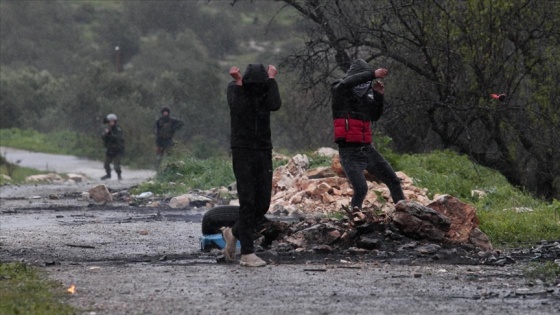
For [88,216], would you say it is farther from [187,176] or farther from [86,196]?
[187,176]

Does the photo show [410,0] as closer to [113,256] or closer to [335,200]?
[335,200]

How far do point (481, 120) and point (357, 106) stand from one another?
8.40 m

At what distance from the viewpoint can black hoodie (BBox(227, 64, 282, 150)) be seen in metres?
10.2

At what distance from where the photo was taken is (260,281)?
8.98 meters

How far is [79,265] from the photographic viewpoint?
10.4m

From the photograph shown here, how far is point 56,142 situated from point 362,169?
4081 cm

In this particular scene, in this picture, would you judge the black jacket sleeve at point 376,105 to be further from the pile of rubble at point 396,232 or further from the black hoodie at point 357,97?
the pile of rubble at point 396,232

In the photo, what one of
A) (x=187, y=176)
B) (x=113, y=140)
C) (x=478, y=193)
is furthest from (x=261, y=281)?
(x=113, y=140)

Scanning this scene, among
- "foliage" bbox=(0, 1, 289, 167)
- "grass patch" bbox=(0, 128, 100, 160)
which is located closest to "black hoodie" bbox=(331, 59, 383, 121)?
"foliage" bbox=(0, 1, 289, 167)

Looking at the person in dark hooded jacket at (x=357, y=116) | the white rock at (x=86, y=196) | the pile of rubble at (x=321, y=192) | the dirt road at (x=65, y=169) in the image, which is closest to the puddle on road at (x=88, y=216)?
the pile of rubble at (x=321, y=192)

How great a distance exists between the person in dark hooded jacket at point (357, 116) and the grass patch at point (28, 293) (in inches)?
154

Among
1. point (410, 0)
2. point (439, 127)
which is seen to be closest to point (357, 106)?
point (410, 0)

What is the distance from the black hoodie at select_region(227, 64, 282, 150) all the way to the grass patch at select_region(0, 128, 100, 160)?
115 feet

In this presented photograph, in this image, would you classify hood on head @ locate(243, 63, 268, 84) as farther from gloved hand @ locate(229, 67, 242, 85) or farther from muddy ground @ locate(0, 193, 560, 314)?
muddy ground @ locate(0, 193, 560, 314)
